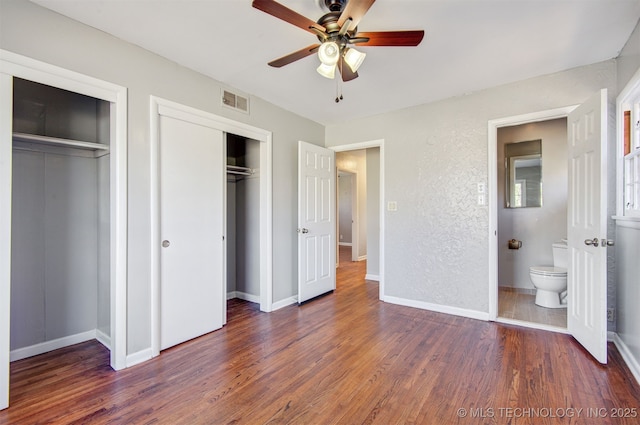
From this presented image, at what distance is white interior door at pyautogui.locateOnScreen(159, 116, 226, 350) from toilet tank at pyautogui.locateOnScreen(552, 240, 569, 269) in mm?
4020

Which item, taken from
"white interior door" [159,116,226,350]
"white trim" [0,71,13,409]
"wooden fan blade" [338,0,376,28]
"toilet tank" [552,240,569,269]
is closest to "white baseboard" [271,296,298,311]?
"white interior door" [159,116,226,350]

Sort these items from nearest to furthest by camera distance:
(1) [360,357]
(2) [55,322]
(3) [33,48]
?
(3) [33,48], (1) [360,357], (2) [55,322]

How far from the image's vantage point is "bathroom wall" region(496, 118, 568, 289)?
3973mm

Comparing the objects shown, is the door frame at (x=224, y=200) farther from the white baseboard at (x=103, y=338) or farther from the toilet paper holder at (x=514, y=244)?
the toilet paper holder at (x=514, y=244)

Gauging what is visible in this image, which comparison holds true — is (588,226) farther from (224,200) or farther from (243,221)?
(243,221)

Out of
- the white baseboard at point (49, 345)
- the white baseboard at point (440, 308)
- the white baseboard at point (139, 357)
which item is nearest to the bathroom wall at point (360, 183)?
the white baseboard at point (440, 308)

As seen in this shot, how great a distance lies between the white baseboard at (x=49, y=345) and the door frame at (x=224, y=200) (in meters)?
0.82

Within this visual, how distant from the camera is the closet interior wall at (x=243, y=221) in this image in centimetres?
370

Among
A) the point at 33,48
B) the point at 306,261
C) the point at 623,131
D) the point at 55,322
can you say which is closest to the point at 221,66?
the point at 33,48

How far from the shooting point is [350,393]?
1.91m

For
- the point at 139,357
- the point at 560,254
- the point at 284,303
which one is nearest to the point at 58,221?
the point at 139,357

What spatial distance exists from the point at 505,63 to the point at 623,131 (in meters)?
1.06

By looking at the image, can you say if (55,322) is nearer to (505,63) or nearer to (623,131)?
(505,63)

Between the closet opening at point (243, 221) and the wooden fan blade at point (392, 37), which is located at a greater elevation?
the wooden fan blade at point (392, 37)
